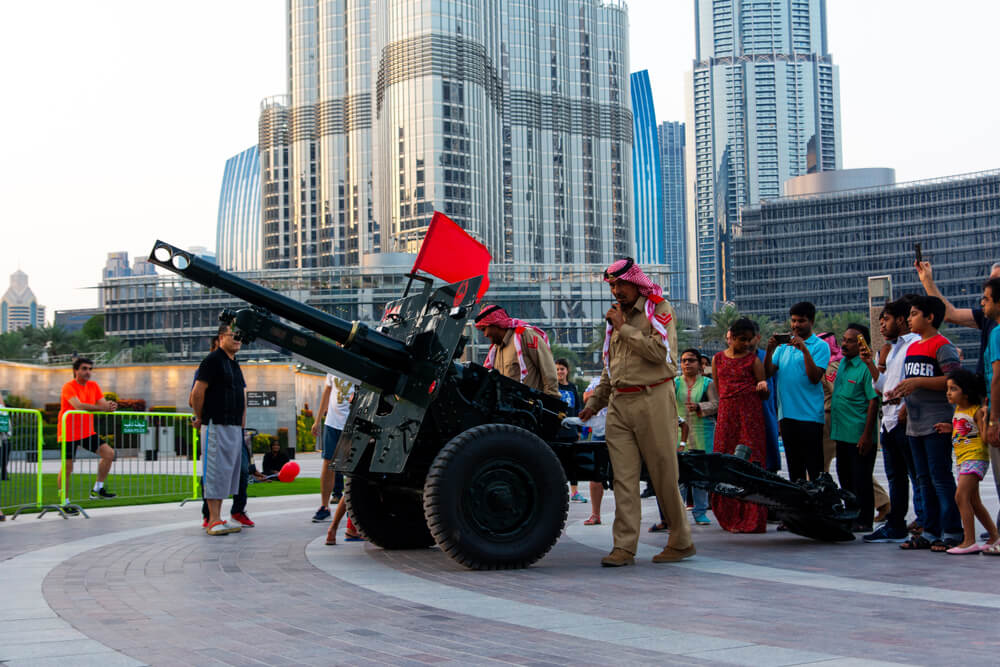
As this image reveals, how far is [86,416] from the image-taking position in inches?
520

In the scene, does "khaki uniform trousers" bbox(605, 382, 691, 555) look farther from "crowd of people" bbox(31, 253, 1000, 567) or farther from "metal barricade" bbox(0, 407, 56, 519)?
"metal barricade" bbox(0, 407, 56, 519)

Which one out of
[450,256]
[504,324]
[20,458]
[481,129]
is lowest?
[20,458]

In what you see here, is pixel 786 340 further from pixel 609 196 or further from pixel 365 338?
pixel 609 196

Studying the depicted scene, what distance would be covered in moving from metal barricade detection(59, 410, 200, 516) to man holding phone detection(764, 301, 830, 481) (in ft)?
27.5

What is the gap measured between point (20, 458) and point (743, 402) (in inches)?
332

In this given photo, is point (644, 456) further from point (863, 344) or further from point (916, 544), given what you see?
point (863, 344)

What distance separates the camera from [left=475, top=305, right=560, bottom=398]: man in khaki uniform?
862 centimetres

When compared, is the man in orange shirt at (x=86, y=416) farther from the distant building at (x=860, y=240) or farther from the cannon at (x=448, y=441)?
the distant building at (x=860, y=240)

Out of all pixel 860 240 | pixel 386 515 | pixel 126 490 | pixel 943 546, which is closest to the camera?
pixel 943 546

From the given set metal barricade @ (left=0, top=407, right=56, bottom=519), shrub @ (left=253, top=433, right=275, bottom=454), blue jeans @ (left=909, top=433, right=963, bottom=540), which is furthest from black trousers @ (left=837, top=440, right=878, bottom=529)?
shrub @ (left=253, top=433, right=275, bottom=454)

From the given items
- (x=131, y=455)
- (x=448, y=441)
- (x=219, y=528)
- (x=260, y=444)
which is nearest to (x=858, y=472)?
(x=448, y=441)

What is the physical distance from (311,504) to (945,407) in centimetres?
818

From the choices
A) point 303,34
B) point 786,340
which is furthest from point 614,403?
point 303,34

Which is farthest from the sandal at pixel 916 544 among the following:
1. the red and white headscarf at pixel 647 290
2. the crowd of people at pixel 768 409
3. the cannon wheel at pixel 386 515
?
the cannon wheel at pixel 386 515
